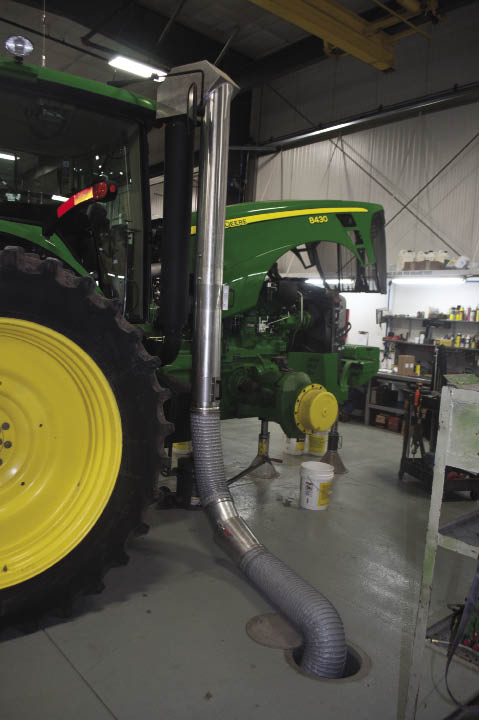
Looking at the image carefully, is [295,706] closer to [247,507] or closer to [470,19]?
[247,507]

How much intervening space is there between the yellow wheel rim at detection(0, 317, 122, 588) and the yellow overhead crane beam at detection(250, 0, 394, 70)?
5.18 meters

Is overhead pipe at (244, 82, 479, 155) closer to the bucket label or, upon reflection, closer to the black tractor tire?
the bucket label

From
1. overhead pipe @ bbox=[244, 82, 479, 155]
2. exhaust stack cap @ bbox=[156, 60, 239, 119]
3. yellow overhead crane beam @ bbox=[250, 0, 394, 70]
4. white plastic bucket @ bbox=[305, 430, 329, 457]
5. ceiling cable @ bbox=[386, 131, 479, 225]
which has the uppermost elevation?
yellow overhead crane beam @ bbox=[250, 0, 394, 70]

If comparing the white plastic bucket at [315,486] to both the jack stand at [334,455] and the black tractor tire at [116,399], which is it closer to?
the jack stand at [334,455]

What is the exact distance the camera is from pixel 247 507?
3.74m

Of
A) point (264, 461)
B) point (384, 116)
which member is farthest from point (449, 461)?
point (384, 116)

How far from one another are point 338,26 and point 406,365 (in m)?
4.17

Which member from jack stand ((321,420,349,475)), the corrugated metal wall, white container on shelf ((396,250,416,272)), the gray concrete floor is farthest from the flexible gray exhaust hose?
the corrugated metal wall

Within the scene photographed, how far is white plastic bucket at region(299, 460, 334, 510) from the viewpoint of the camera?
370 centimetres

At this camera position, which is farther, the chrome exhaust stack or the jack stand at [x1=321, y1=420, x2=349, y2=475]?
the jack stand at [x1=321, y1=420, x2=349, y2=475]

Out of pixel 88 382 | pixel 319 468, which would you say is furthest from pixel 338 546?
pixel 88 382

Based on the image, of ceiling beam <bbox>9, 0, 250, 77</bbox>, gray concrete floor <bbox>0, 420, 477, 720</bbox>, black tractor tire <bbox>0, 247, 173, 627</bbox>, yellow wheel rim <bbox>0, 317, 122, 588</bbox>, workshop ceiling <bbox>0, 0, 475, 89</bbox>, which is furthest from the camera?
ceiling beam <bbox>9, 0, 250, 77</bbox>

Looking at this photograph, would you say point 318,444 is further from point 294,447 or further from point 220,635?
point 220,635

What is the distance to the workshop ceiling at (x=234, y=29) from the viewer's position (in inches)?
245
